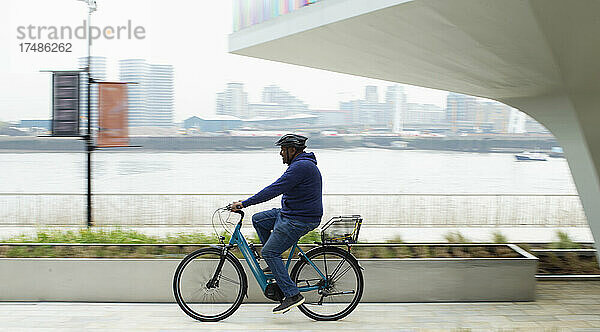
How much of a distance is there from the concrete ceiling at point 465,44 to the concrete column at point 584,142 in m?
0.18

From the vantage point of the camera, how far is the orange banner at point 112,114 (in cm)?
913

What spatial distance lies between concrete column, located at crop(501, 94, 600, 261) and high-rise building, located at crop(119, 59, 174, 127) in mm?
29449

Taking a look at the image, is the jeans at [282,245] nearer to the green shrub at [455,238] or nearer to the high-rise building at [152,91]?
the green shrub at [455,238]

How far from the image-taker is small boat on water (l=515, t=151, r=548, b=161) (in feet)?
141

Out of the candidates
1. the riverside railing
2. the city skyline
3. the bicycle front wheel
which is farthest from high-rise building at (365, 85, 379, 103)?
the bicycle front wheel

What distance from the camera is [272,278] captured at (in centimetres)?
543

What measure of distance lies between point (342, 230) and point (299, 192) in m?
0.63

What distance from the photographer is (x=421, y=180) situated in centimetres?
4403

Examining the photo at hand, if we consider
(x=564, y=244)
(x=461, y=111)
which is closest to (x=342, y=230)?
(x=564, y=244)

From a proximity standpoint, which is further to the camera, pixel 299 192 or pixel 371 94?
pixel 371 94

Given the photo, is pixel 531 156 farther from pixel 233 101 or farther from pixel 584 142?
pixel 584 142

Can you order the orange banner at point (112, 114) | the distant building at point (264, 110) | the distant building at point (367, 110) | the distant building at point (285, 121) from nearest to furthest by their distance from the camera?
1. the orange banner at point (112, 114)
2. the distant building at point (367, 110)
3. the distant building at point (264, 110)
4. the distant building at point (285, 121)

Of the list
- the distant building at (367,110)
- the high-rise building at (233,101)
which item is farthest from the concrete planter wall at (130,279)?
the distant building at (367,110)

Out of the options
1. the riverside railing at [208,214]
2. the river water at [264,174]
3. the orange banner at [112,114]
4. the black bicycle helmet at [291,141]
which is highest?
the orange banner at [112,114]
